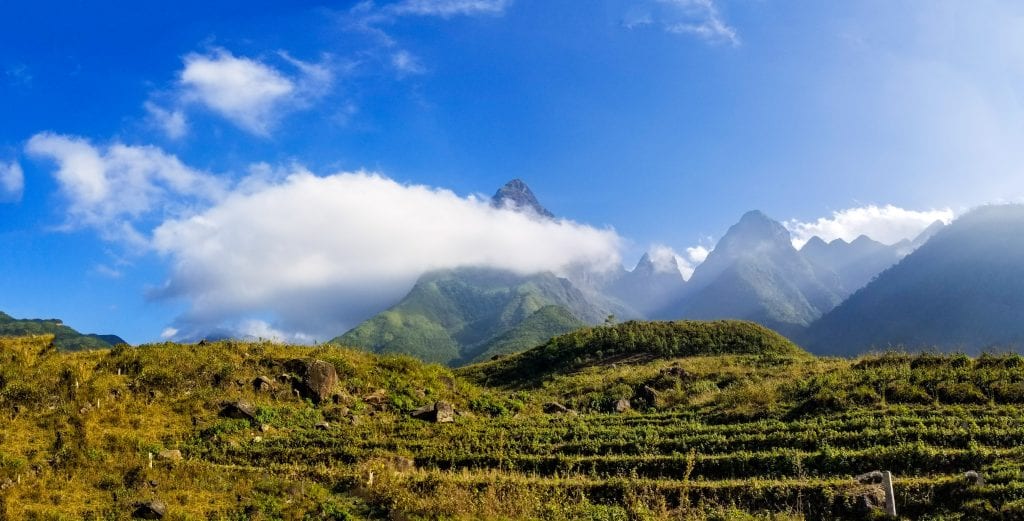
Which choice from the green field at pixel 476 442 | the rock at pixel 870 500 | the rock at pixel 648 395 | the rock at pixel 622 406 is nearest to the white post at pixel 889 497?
the rock at pixel 870 500

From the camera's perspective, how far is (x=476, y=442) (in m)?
23.1

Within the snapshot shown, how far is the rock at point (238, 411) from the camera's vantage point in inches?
1060

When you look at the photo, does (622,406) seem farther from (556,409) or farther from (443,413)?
(443,413)

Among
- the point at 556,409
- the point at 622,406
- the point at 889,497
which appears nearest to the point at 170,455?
the point at 556,409

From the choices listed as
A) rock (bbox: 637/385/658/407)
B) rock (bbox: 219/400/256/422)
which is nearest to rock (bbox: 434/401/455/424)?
rock (bbox: 219/400/256/422)

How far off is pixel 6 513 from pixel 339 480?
26.7ft

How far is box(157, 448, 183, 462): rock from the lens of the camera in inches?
806

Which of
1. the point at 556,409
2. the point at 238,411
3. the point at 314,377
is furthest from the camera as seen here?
the point at 556,409

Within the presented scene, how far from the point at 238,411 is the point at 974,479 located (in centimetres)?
2782

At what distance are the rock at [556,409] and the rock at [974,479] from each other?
64.5 feet

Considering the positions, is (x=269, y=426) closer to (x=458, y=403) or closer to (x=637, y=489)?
(x=458, y=403)

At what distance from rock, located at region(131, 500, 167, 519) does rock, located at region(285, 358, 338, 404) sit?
15.6 metres

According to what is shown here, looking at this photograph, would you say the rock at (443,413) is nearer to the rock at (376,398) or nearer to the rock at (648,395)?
the rock at (376,398)

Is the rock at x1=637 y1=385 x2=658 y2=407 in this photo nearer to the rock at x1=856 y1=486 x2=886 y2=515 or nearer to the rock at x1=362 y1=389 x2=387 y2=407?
the rock at x1=362 y1=389 x2=387 y2=407
